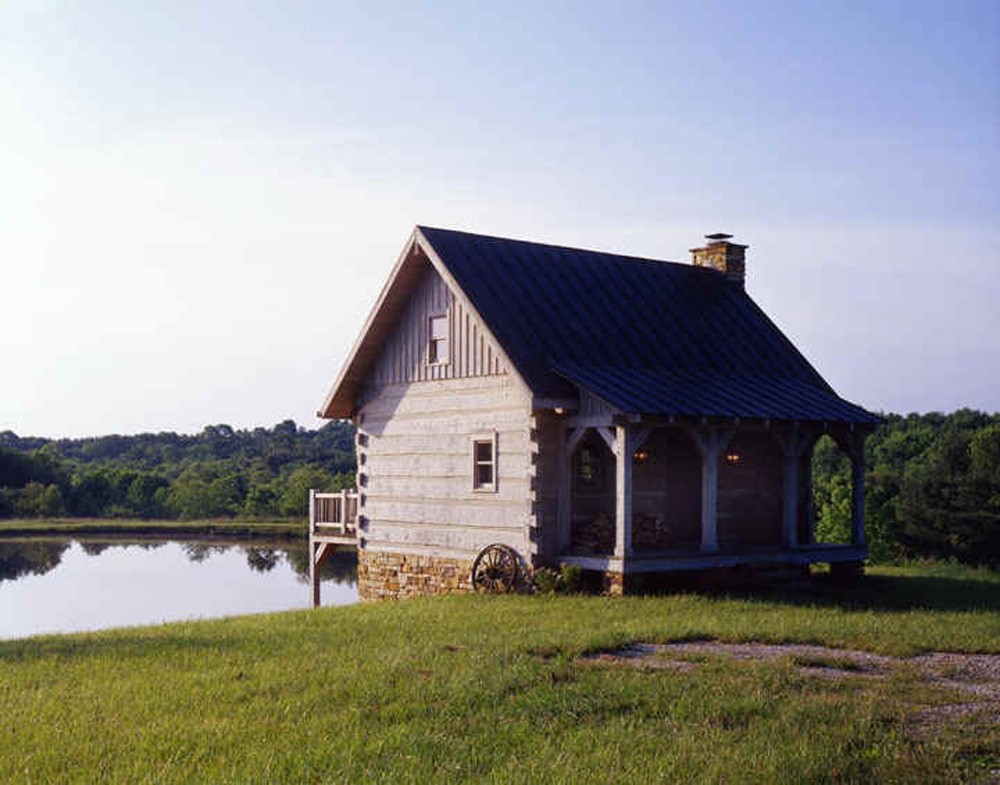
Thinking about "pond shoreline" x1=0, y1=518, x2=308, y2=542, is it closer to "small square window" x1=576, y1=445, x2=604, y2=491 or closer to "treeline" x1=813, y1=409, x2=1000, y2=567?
"treeline" x1=813, y1=409, x2=1000, y2=567

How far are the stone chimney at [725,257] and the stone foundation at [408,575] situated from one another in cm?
1067

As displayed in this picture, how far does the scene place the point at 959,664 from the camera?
44.9ft

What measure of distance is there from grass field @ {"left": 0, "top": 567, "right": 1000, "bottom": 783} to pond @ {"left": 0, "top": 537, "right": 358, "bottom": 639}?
17.5m

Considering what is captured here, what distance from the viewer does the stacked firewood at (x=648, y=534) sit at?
22922mm

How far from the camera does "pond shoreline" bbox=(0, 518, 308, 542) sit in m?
59.8

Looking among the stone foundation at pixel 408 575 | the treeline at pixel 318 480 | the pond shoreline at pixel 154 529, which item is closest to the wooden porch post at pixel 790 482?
the stone foundation at pixel 408 575

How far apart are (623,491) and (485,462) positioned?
3768 millimetres

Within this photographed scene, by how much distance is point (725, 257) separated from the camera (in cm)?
2998

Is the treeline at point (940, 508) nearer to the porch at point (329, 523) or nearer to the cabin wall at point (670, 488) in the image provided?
the cabin wall at point (670, 488)

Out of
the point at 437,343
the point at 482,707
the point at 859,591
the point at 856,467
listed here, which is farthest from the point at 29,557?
the point at 482,707

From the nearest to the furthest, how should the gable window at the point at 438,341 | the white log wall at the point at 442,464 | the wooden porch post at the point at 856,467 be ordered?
the white log wall at the point at 442,464
the gable window at the point at 438,341
the wooden porch post at the point at 856,467

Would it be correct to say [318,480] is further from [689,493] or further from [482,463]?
[689,493]

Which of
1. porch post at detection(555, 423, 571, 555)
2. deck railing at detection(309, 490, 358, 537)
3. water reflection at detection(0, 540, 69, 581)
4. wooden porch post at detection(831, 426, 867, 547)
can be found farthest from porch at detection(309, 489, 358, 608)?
water reflection at detection(0, 540, 69, 581)

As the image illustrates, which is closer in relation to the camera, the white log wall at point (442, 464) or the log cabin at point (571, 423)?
the log cabin at point (571, 423)
